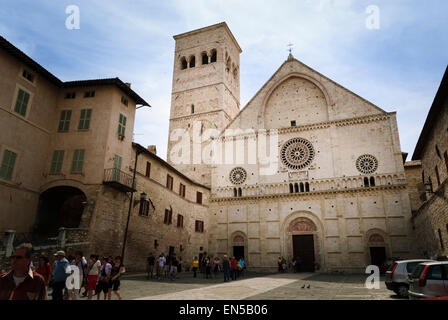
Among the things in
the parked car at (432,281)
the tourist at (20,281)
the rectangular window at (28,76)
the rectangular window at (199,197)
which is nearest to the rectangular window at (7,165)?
the rectangular window at (28,76)

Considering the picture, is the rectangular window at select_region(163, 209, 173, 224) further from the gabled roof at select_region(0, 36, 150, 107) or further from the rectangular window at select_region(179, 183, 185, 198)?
the gabled roof at select_region(0, 36, 150, 107)

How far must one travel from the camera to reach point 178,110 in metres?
36.5

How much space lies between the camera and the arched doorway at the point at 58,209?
16906 mm

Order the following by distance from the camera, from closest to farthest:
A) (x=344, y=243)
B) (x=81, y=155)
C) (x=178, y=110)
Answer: (x=81, y=155)
(x=344, y=243)
(x=178, y=110)

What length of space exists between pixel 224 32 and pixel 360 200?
2679 cm

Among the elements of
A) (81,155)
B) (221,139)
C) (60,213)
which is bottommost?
(60,213)

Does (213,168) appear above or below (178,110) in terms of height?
below

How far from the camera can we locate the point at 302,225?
26.8 m

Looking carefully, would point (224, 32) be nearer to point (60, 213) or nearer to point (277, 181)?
point (277, 181)

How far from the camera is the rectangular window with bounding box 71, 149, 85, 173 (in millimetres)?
17128

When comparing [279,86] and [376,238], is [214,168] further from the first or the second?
[376,238]

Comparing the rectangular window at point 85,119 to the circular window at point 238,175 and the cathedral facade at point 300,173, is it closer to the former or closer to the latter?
the cathedral facade at point 300,173

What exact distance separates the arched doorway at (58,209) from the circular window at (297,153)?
18.7 m
